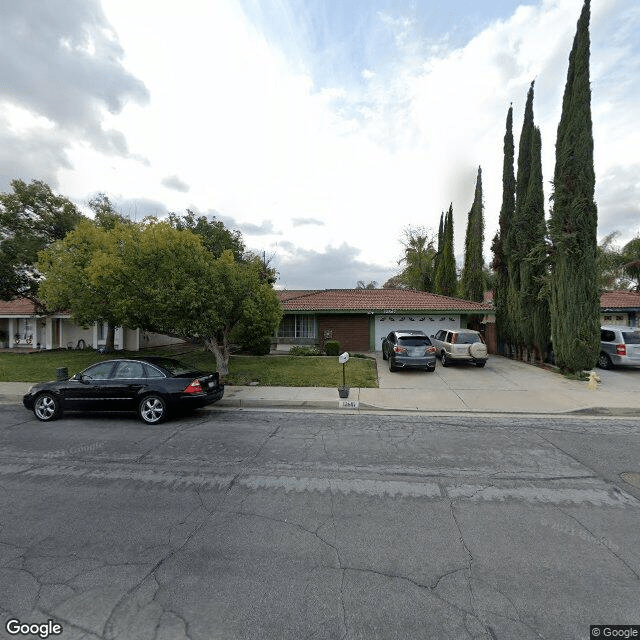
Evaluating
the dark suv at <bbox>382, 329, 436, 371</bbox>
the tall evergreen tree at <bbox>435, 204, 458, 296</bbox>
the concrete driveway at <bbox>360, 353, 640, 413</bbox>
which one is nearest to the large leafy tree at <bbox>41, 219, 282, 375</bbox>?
the dark suv at <bbox>382, 329, 436, 371</bbox>

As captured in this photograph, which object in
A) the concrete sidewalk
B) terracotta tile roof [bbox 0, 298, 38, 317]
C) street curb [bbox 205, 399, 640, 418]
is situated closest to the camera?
street curb [bbox 205, 399, 640, 418]

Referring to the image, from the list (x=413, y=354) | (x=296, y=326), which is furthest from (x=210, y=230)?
(x=413, y=354)

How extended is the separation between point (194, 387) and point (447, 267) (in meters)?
29.9

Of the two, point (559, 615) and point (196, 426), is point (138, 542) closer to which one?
point (559, 615)

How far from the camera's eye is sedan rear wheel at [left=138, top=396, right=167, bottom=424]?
290 inches

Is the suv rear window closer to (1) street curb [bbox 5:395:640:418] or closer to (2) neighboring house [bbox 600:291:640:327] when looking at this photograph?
(1) street curb [bbox 5:395:640:418]

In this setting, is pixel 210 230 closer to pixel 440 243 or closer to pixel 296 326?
pixel 296 326

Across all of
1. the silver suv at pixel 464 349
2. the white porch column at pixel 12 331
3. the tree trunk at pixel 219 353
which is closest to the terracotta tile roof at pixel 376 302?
the silver suv at pixel 464 349

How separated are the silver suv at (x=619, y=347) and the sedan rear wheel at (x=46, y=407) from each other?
18417 millimetres

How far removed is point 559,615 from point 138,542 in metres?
3.43

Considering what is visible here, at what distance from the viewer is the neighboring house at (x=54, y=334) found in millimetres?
23000

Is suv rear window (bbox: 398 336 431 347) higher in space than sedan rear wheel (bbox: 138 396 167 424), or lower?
higher

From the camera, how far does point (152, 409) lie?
7.41 m

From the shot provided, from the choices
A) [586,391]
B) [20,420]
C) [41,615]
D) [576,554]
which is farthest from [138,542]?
[586,391]
